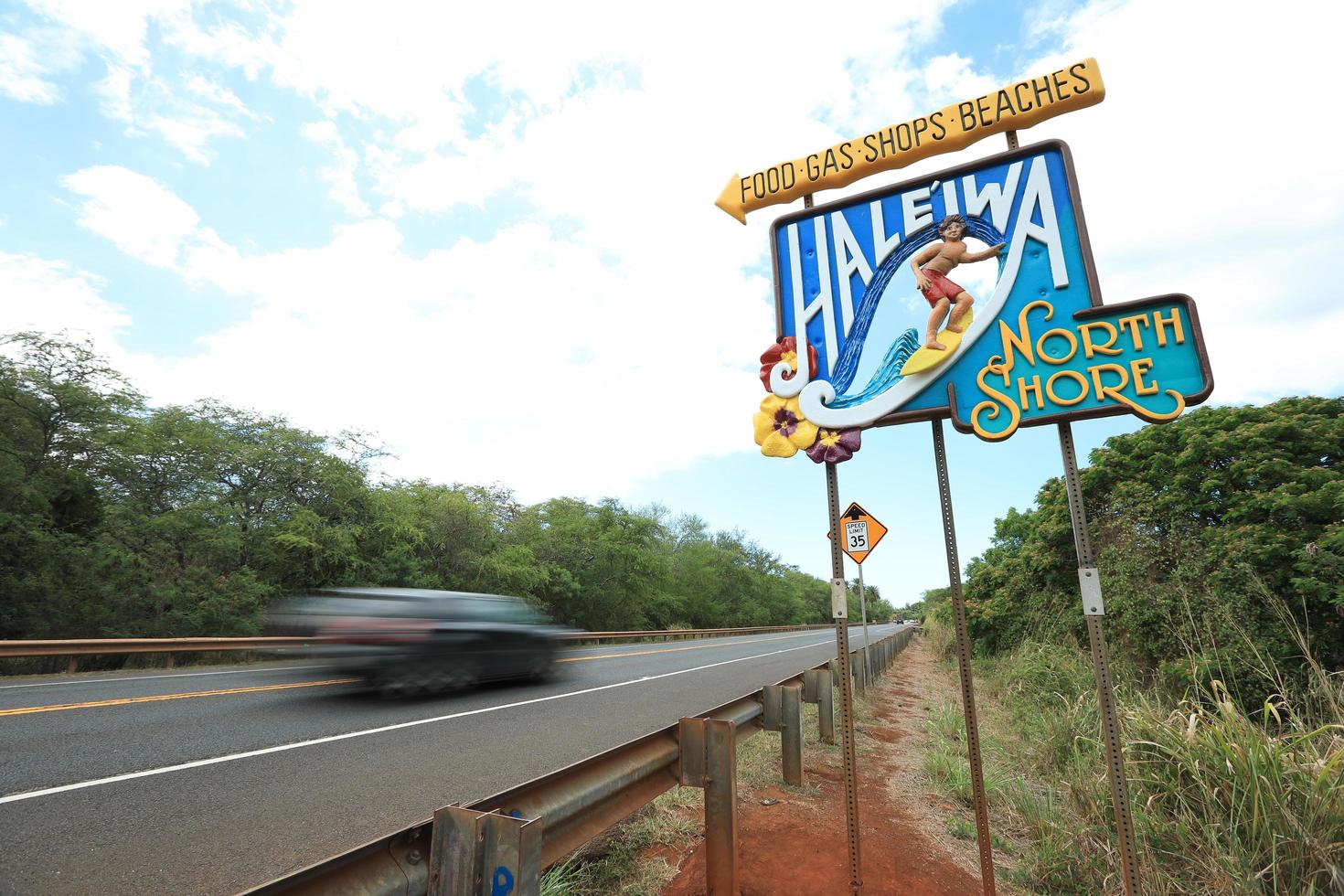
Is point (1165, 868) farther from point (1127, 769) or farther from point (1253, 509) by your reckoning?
point (1253, 509)

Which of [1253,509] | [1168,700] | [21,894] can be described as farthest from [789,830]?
[1253,509]

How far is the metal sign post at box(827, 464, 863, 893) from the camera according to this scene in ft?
10.1

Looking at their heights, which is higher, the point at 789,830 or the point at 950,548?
the point at 950,548

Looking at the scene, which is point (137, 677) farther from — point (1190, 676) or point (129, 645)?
point (1190, 676)

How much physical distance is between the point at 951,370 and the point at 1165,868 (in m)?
2.90

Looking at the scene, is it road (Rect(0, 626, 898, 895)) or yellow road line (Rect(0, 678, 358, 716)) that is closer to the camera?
road (Rect(0, 626, 898, 895))

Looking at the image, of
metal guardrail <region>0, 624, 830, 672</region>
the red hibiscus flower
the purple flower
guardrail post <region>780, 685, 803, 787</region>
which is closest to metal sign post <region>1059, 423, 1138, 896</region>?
the purple flower

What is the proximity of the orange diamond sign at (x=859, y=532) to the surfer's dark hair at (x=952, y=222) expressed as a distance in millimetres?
7341

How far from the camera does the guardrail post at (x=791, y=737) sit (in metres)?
4.77

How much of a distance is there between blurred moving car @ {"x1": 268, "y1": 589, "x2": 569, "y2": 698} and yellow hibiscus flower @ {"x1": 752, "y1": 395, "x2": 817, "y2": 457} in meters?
5.37

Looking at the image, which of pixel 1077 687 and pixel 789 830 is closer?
pixel 789 830

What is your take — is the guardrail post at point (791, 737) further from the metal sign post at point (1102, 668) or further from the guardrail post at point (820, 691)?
the metal sign post at point (1102, 668)

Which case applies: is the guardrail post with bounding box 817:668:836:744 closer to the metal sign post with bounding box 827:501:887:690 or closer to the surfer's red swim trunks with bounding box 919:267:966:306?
the metal sign post with bounding box 827:501:887:690

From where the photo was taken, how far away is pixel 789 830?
392cm
